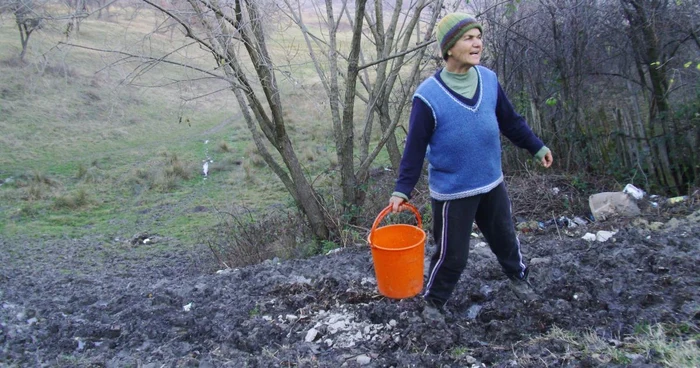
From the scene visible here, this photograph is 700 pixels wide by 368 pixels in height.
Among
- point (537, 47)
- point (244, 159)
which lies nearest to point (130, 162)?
point (244, 159)

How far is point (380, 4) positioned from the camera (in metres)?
8.14

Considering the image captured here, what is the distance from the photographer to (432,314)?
3.54m

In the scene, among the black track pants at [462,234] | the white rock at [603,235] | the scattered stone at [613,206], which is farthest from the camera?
the scattered stone at [613,206]

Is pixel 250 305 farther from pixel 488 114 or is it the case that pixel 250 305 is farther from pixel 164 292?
pixel 488 114

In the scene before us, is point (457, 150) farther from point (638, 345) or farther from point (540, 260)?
point (540, 260)

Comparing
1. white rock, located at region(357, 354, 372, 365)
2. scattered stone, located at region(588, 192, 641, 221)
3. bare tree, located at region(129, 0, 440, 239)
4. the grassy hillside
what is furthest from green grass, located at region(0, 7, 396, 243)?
white rock, located at region(357, 354, 372, 365)

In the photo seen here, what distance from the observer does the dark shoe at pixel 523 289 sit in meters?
3.67

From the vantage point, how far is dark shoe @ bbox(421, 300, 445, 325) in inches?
137

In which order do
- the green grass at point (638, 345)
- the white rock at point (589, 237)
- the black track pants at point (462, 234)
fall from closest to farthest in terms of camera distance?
the green grass at point (638, 345), the black track pants at point (462, 234), the white rock at point (589, 237)

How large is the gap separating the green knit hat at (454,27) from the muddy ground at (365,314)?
1.58m

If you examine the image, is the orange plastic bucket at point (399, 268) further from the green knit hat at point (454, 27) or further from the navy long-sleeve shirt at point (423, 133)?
the green knit hat at point (454, 27)

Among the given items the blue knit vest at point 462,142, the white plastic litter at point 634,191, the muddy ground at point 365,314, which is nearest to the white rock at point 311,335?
the muddy ground at point 365,314

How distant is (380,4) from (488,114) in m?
5.24

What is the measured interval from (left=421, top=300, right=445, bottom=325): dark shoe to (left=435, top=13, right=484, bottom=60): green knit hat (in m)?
1.49
